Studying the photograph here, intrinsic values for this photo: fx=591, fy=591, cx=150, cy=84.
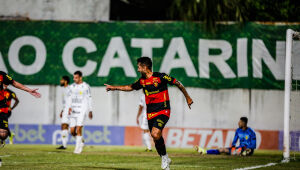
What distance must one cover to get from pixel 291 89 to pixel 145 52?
7049 millimetres

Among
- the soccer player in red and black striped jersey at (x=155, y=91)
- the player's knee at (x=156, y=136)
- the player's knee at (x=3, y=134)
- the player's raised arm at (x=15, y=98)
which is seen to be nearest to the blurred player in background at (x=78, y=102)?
the player's raised arm at (x=15, y=98)

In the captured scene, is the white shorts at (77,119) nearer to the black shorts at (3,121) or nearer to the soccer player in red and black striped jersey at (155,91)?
the black shorts at (3,121)

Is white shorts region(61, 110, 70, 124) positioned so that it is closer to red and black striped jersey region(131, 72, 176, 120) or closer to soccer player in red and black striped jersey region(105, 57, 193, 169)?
soccer player in red and black striped jersey region(105, 57, 193, 169)

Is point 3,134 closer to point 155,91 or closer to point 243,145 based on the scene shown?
point 155,91

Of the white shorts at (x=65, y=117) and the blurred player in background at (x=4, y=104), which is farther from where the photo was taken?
Result: the white shorts at (x=65, y=117)

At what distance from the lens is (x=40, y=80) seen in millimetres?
20875

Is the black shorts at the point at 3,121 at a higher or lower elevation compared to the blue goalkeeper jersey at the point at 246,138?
higher

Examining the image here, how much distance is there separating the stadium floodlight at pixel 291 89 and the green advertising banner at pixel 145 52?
4.25 m

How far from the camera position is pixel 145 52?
20703mm

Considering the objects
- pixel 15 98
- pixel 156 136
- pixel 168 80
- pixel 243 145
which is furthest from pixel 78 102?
pixel 156 136

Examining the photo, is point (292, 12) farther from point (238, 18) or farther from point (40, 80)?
point (40, 80)

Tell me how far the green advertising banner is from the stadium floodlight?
4246mm

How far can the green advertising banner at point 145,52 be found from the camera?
2052cm

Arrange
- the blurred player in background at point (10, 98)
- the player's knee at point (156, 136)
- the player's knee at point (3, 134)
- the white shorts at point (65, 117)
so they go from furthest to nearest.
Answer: the blurred player in background at point (10, 98)
the white shorts at point (65, 117)
the player's knee at point (3, 134)
the player's knee at point (156, 136)
